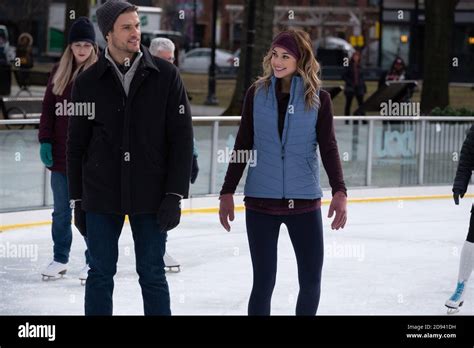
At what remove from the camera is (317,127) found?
6848 millimetres

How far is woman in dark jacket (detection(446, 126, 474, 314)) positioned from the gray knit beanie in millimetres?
2859

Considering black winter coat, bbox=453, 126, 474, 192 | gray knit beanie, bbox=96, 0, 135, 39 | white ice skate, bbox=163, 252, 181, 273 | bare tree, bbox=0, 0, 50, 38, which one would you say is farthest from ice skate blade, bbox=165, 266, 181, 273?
bare tree, bbox=0, 0, 50, 38

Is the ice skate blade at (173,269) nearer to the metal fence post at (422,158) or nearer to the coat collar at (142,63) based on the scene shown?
the coat collar at (142,63)

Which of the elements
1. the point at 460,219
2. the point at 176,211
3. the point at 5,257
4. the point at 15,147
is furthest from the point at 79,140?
the point at 460,219

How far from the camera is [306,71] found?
6.84 m

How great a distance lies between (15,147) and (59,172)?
3.83 m

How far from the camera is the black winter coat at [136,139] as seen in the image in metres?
6.48

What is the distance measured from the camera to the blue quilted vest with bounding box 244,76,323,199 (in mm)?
6773
